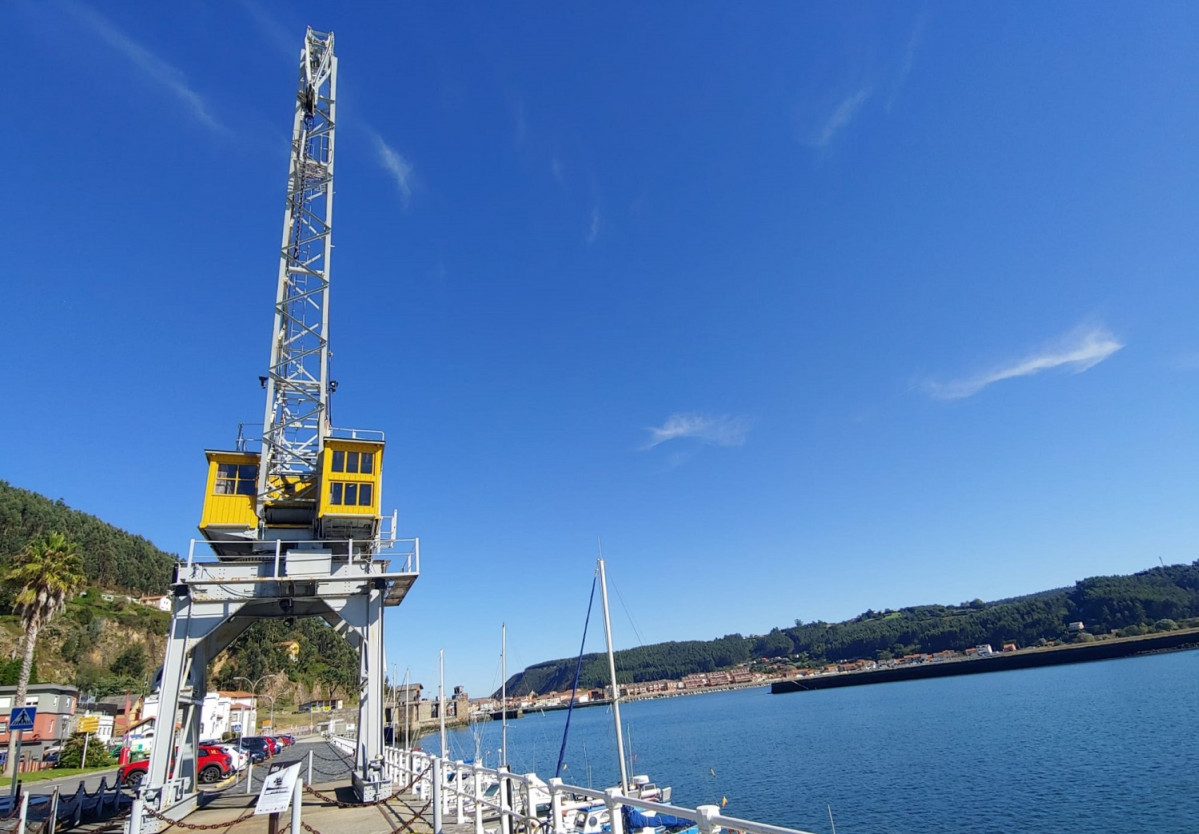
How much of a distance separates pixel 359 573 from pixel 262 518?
17.4 feet

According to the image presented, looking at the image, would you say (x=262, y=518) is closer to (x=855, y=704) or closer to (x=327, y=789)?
(x=327, y=789)

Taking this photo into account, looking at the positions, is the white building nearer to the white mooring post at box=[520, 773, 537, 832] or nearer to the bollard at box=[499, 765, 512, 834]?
the bollard at box=[499, 765, 512, 834]

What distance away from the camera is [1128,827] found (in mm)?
26688

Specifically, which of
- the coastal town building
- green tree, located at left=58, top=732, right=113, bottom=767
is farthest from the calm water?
the coastal town building

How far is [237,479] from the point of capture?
77.0 ft

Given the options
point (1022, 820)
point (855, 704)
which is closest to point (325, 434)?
point (1022, 820)

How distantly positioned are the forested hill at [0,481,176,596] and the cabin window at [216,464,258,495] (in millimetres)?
123697

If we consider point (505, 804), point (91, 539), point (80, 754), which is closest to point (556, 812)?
point (505, 804)

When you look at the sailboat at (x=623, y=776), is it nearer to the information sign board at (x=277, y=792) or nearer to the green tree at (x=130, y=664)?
the information sign board at (x=277, y=792)

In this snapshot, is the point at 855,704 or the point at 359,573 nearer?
the point at 359,573

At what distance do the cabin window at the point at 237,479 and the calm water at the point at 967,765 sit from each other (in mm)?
29278

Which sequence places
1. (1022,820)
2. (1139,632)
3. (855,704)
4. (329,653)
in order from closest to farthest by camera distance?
(1022,820) → (855,704) → (329,653) → (1139,632)

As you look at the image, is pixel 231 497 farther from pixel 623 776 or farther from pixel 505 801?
pixel 623 776

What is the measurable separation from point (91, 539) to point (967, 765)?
165 metres
